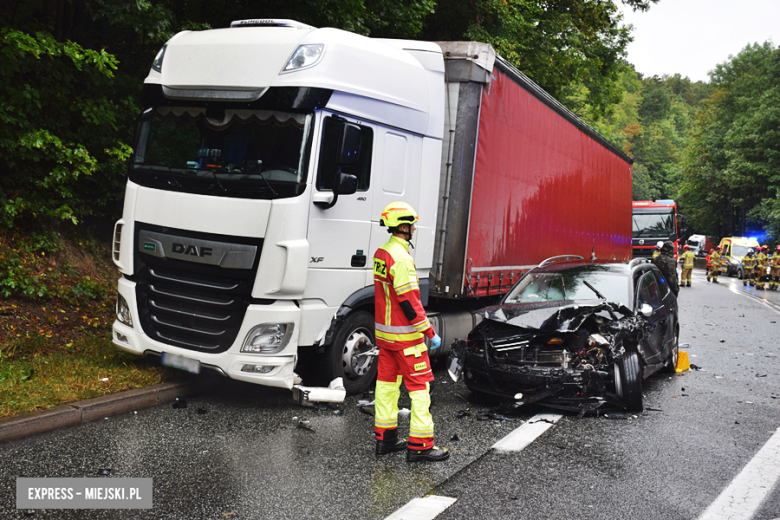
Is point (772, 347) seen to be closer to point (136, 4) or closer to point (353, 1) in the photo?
point (353, 1)

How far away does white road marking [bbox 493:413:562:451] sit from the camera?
5.10 metres

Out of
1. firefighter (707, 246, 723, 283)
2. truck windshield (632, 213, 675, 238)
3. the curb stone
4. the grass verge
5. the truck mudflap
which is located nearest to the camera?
the curb stone

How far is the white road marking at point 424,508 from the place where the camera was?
371 centimetres

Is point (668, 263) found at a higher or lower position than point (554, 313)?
higher

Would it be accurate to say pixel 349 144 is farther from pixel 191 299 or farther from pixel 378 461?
pixel 378 461

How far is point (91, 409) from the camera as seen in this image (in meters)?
5.29

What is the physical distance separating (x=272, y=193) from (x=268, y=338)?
4.00 feet

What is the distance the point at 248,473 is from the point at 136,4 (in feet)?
19.4

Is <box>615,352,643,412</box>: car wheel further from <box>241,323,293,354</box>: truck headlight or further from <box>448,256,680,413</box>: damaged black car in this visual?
<box>241,323,293,354</box>: truck headlight

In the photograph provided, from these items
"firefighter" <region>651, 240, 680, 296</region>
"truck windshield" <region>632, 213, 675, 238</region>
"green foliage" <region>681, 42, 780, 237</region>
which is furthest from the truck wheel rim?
"green foliage" <region>681, 42, 780, 237</region>

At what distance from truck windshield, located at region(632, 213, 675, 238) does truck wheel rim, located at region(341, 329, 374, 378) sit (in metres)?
24.5

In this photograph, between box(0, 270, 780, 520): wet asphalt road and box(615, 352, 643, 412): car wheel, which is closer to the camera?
box(0, 270, 780, 520): wet asphalt road

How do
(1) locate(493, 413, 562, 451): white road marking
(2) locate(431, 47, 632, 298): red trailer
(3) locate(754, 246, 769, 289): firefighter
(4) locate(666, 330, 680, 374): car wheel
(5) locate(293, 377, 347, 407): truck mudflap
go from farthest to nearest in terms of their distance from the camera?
(3) locate(754, 246, 769, 289): firefighter < (4) locate(666, 330, 680, 374): car wheel < (2) locate(431, 47, 632, 298): red trailer < (5) locate(293, 377, 347, 407): truck mudflap < (1) locate(493, 413, 562, 451): white road marking

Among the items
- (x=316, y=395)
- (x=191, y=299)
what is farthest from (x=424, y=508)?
(x=191, y=299)
